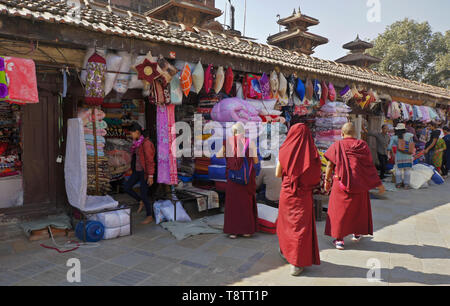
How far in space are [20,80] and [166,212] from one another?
279 centimetres

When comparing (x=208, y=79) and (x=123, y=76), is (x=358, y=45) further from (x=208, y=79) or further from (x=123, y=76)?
(x=123, y=76)

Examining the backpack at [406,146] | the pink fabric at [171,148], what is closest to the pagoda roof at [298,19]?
the backpack at [406,146]

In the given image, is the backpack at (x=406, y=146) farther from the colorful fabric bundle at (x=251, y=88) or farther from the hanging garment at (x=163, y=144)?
the hanging garment at (x=163, y=144)

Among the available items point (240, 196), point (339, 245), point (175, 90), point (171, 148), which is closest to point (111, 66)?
point (175, 90)

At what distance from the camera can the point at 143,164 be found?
209 inches

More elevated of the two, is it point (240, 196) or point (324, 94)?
point (324, 94)

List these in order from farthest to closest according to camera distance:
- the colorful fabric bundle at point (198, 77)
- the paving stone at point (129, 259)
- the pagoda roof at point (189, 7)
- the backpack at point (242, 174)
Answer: the pagoda roof at point (189, 7) < the colorful fabric bundle at point (198, 77) < the backpack at point (242, 174) < the paving stone at point (129, 259)

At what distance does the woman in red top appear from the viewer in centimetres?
527

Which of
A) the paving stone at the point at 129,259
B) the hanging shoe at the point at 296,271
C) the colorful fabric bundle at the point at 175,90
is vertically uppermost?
the colorful fabric bundle at the point at 175,90

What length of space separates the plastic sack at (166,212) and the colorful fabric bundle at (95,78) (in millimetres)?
1949

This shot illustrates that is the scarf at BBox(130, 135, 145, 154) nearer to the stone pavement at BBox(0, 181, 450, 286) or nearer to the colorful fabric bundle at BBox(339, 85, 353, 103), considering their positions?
the stone pavement at BBox(0, 181, 450, 286)

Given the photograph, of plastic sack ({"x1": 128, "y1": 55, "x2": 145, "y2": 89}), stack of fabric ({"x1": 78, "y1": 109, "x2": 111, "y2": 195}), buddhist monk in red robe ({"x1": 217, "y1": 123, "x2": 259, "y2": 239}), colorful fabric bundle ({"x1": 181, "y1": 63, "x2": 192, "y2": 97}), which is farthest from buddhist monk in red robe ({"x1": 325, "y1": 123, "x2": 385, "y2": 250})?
stack of fabric ({"x1": 78, "y1": 109, "x2": 111, "y2": 195})

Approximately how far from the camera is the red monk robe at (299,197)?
3451mm
